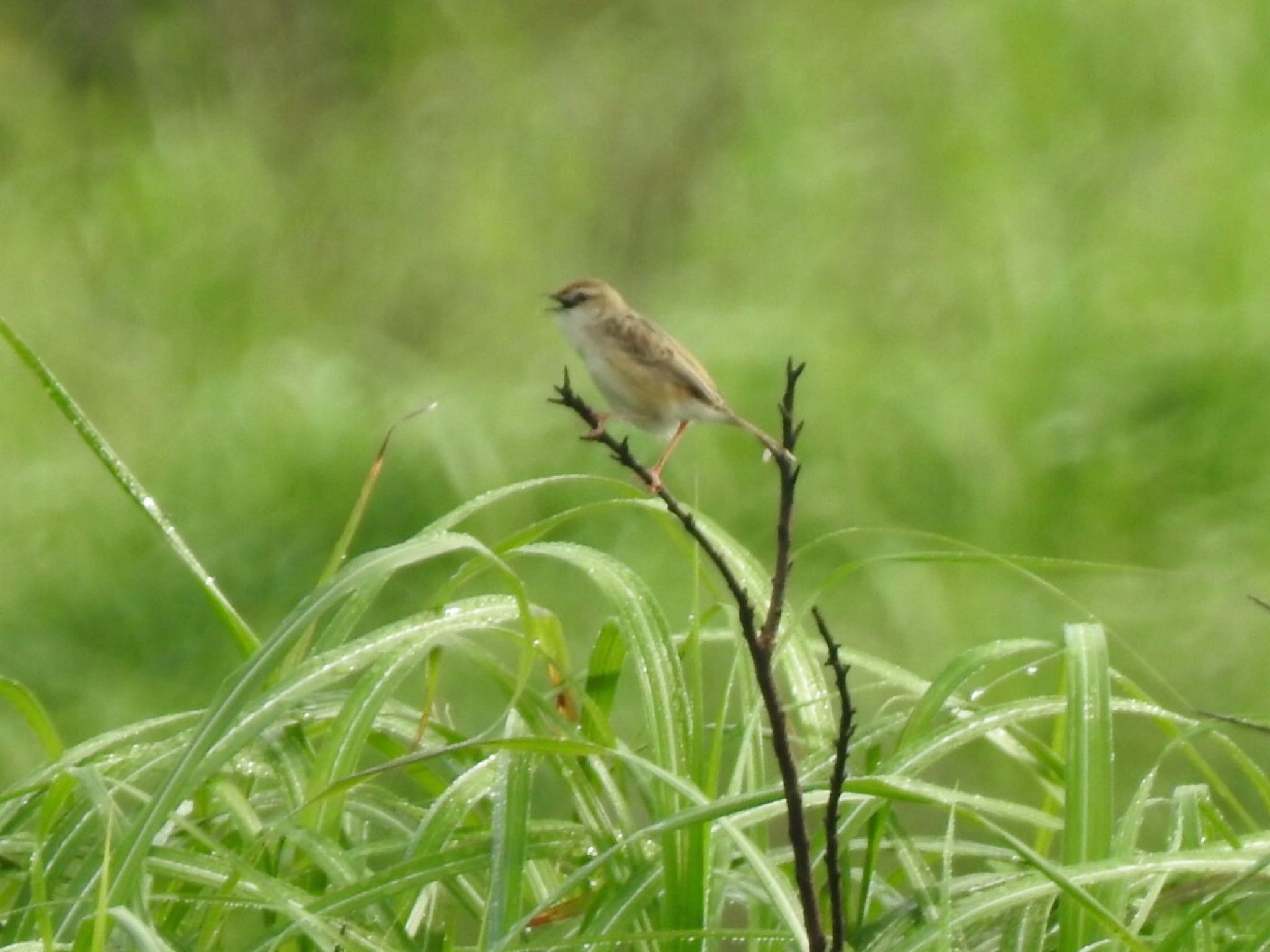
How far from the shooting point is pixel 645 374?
3092 millimetres

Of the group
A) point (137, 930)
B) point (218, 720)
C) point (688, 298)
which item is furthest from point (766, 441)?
point (688, 298)

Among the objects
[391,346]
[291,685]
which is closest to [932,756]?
[291,685]

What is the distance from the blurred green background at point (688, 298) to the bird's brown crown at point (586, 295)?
5.60 feet

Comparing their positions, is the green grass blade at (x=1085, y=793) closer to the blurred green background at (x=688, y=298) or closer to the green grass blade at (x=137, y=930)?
the green grass blade at (x=137, y=930)

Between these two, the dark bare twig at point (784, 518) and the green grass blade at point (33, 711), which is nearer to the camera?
the dark bare twig at point (784, 518)

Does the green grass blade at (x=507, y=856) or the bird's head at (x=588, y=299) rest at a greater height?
the bird's head at (x=588, y=299)

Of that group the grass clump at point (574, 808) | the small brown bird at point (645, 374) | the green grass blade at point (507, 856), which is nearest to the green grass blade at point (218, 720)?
the grass clump at point (574, 808)

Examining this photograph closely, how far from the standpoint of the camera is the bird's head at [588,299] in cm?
339

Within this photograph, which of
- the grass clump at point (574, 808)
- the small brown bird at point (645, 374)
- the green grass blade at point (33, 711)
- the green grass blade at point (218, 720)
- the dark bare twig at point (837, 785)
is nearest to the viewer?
the dark bare twig at point (837, 785)

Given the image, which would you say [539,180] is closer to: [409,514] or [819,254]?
[819,254]

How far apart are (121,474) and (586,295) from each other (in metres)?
1.61

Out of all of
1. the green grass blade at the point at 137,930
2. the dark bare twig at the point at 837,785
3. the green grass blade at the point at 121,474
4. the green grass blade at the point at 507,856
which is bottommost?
the green grass blade at the point at 137,930

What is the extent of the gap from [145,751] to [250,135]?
21.1ft

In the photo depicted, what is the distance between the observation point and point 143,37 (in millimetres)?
Result: 8586
